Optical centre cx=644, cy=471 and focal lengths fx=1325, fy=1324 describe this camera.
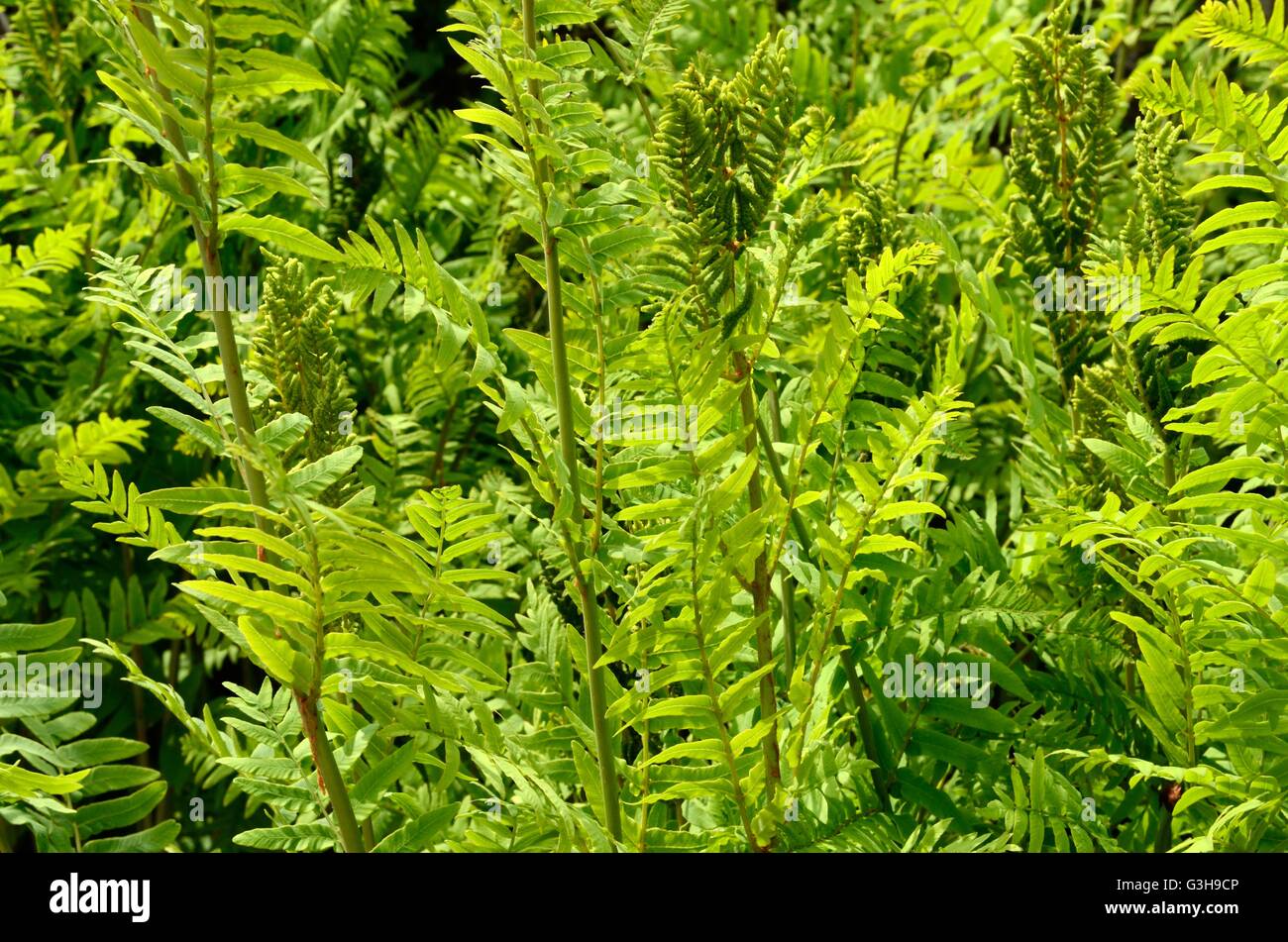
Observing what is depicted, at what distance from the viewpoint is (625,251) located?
2.94 ft

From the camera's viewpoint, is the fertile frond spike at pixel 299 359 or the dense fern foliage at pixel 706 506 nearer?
the dense fern foliage at pixel 706 506

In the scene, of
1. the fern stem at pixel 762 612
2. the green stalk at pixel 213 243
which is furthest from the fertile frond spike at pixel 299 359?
the fern stem at pixel 762 612

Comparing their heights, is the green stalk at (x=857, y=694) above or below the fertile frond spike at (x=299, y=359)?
below

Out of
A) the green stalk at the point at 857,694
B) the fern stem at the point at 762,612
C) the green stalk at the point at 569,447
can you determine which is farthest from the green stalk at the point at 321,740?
the green stalk at the point at 857,694

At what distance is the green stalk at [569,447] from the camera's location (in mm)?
Result: 845

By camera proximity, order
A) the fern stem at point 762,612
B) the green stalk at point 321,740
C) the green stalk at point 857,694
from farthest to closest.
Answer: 1. the green stalk at point 857,694
2. the fern stem at point 762,612
3. the green stalk at point 321,740

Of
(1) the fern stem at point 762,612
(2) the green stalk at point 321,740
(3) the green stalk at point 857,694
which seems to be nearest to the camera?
(2) the green stalk at point 321,740

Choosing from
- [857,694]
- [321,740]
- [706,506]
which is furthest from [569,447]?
[857,694]

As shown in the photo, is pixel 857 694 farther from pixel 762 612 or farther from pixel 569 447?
pixel 569 447

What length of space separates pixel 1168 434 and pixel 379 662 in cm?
75

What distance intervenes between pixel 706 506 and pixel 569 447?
3.9 inches

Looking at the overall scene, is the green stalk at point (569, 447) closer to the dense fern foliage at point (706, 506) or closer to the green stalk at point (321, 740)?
the dense fern foliage at point (706, 506)

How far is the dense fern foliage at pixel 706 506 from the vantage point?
2.69ft

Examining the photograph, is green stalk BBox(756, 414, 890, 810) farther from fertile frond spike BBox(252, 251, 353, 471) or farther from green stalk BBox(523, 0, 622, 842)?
fertile frond spike BBox(252, 251, 353, 471)
